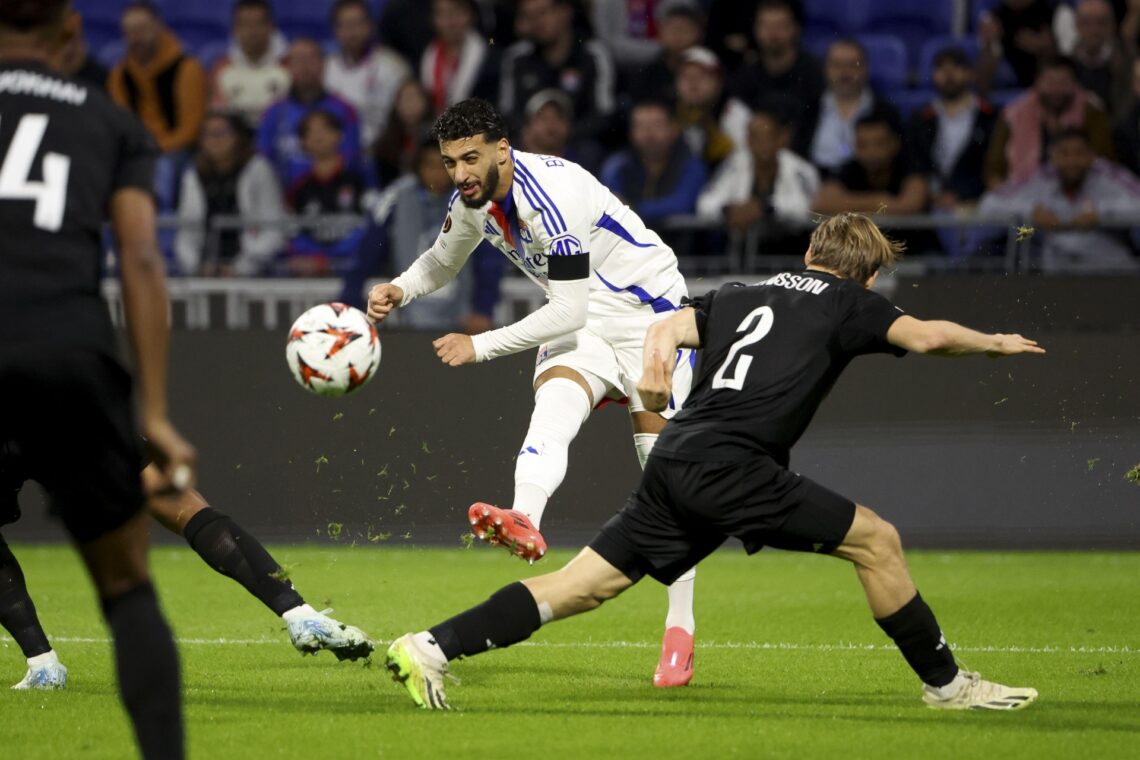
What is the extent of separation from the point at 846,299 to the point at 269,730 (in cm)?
233

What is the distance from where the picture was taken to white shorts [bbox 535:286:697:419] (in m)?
7.11

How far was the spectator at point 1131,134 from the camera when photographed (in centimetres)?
1277

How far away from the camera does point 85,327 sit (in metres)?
3.64

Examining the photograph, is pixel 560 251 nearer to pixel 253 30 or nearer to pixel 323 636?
pixel 323 636

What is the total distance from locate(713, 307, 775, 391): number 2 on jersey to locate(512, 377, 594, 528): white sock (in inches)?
42.8

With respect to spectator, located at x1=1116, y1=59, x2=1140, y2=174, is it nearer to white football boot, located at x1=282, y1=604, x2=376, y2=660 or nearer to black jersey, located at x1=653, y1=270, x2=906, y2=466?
black jersey, located at x1=653, y1=270, x2=906, y2=466

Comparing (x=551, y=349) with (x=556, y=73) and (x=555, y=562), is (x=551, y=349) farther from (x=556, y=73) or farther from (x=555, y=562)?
(x=556, y=73)

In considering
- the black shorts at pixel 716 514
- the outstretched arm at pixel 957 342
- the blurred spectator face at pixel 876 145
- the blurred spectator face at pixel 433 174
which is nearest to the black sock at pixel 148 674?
the black shorts at pixel 716 514

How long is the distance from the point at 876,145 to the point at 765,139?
82cm

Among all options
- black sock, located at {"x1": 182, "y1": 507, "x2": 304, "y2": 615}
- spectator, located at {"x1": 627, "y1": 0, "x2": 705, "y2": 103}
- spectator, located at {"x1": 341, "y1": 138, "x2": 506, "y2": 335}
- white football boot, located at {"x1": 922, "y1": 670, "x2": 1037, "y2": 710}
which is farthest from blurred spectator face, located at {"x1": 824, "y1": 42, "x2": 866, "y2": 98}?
white football boot, located at {"x1": 922, "y1": 670, "x2": 1037, "y2": 710}

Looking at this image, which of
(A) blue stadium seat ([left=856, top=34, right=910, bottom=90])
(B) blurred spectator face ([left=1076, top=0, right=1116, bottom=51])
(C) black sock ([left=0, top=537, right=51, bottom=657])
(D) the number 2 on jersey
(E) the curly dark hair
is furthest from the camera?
(A) blue stadium seat ([left=856, top=34, right=910, bottom=90])

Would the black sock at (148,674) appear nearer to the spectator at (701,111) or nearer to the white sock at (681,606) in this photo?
the white sock at (681,606)

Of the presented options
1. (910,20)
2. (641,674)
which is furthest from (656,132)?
(641,674)

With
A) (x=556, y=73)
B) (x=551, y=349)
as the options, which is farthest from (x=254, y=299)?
(x=551, y=349)
